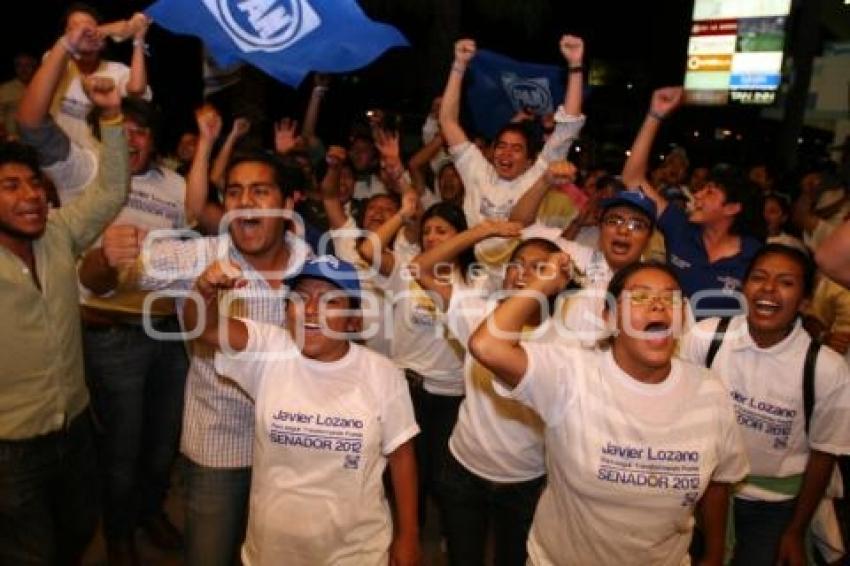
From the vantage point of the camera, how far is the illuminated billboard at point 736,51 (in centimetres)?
1814

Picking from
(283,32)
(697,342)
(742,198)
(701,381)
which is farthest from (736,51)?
(701,381)

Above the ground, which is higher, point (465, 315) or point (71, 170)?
point (71, 170)

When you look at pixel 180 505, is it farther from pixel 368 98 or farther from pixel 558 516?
pixel 368 98

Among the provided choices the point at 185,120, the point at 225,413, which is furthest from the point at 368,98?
the point at 225,413

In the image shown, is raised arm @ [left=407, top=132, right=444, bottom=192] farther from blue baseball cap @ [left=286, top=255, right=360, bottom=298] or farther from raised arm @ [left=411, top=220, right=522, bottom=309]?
blue baseball cap @ [left=286, top=255, right=360, bottom=298]

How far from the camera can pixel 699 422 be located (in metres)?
2.71

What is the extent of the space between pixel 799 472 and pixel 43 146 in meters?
3.89

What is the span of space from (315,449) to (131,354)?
1.71 meters

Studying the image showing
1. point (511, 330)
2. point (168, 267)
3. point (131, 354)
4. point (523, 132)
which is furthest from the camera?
point (523, 132)

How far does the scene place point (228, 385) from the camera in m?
3.24

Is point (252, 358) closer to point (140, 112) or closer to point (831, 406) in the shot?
point (140, 112)

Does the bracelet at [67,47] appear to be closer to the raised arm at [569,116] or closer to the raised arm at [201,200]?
the raised arm at [201,200]

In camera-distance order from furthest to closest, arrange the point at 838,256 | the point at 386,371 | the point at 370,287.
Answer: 1. the point at 370,287
2. the point at 386,371
3. the point at 838,256

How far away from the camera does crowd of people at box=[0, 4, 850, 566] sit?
8.95 feet
